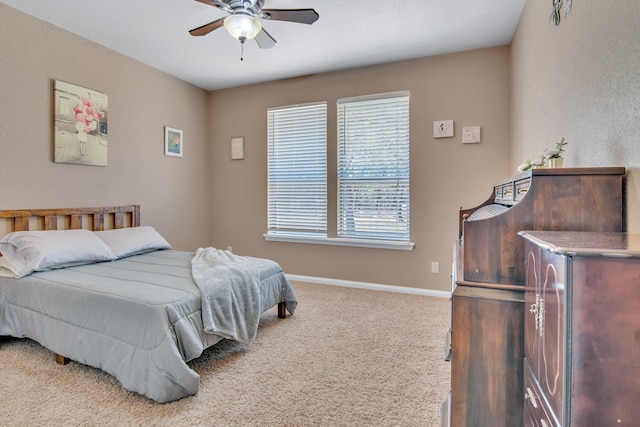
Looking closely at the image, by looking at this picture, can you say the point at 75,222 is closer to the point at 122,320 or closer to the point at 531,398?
the point at 122,320

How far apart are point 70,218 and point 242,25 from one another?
2.43 metres

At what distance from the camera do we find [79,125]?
3.18m

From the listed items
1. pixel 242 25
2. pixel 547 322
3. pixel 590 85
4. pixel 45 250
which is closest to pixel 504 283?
pixel 547 322

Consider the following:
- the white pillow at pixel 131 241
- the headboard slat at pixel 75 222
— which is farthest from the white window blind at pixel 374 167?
the headboard slat at pixel 75 222

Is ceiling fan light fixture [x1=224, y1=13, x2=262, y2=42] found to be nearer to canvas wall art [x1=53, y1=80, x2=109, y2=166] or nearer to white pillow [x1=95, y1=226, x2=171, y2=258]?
canvas wall art [x1=53, y1=80, x2=109, y2=166]

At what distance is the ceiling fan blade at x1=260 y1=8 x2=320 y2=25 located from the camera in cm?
222

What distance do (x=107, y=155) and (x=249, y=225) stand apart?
1.88 metres

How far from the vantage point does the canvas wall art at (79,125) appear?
3023mm

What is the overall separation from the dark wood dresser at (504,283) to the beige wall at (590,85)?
0.10 metres

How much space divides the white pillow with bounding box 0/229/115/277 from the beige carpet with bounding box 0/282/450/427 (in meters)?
0.60

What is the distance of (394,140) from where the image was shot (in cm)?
376

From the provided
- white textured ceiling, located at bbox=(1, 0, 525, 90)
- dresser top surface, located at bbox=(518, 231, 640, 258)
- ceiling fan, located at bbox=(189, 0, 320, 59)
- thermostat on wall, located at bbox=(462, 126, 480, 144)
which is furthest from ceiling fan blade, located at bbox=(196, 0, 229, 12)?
thermostat on wall, located at bbox=(462, 126, 480, 144)

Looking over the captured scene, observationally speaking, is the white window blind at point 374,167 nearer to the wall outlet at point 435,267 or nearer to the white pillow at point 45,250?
the wall outlet at point 435,267

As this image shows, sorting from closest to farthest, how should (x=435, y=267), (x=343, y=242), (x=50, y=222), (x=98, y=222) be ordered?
(x=50, y=222)
(x=98, y=222)
(x=435, y=267)
(x=343, y=242)
